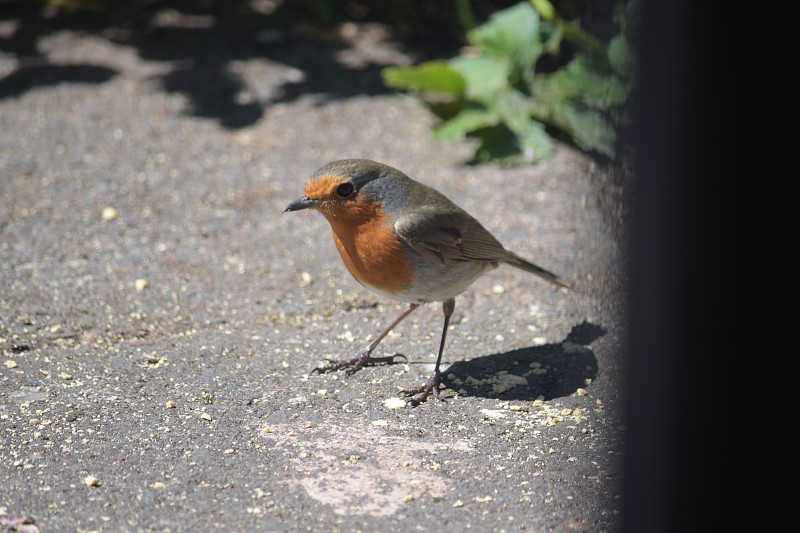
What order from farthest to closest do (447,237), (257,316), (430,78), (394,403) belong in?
(430,78)
(257,316)
(447,237)
(394,403)

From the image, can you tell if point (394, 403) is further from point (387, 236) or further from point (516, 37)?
point (516, 37)

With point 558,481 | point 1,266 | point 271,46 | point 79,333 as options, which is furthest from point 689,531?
point 271,46

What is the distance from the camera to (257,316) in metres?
4.47

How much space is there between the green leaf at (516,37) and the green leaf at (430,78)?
0.38 meters

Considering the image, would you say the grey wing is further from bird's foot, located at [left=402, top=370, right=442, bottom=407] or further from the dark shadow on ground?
the dark shadow on ground

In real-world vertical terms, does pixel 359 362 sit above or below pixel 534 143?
below

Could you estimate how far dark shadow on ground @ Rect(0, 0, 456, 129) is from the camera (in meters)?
6.72

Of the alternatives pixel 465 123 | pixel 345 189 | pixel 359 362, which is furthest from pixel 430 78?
pixel 359 362

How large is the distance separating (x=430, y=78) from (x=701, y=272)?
4682 mm

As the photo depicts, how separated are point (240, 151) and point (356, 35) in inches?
75.3

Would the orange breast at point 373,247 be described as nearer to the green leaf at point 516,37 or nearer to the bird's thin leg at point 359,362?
the bird's thin leg at point 359,362

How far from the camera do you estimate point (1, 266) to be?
4.77 metres

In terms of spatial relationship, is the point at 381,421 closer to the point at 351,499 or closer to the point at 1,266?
the point at 351,499

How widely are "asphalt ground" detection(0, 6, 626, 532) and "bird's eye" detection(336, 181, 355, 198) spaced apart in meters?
0.77
